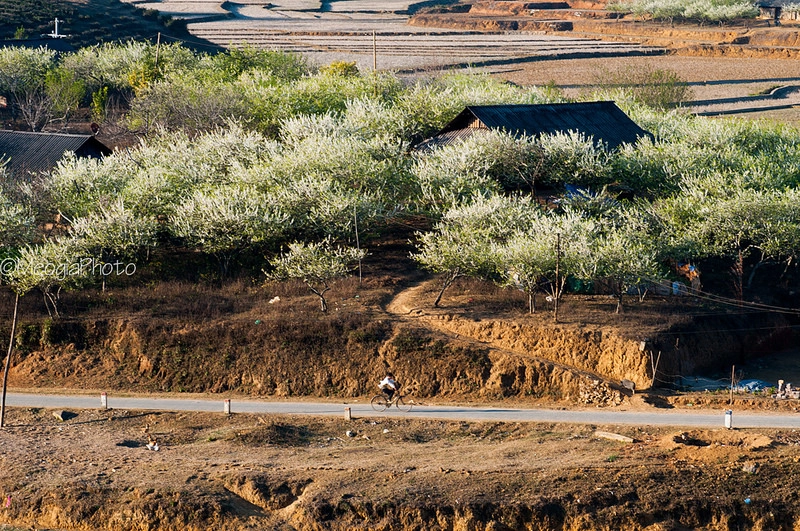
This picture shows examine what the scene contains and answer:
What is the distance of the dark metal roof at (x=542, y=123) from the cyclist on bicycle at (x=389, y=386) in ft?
68.1

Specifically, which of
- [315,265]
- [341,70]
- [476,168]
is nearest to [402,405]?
[315,265]

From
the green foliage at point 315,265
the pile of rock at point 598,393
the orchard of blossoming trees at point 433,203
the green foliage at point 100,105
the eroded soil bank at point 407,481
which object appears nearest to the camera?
the eroded soil bank at point 407,481

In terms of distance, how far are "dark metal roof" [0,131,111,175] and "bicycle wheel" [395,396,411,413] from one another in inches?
1037

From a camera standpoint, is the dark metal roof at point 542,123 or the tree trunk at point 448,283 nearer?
the tree trunk at point 448,283

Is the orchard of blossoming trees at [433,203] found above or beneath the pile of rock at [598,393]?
above

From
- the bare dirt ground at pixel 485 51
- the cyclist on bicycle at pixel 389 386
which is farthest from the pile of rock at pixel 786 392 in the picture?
the bare dirt ground at pixel 485 51

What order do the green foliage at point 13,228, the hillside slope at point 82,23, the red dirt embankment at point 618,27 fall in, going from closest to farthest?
the green foliage at point 13,228 < the hillside slope at point 82,23 < the red dirt embankment at point 618,27

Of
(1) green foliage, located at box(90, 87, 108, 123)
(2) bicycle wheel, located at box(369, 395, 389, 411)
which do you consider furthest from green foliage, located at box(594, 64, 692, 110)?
(2) bicycle wheel, located at box(369, 395, 389, 411)

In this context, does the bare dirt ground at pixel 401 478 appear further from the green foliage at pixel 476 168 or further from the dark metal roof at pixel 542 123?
the dark metal roof at pixel 542 123

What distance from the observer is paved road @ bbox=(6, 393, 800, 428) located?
121 feet

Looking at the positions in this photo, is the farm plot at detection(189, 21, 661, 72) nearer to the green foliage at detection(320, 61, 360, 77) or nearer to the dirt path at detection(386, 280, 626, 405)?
the green foliage at detection(320, 61, 360, 77)

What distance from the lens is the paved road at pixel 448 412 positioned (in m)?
37.0

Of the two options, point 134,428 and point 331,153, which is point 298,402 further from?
point 331,153

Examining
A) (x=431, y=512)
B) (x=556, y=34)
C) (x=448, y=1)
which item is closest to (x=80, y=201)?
(x=431, y=512)
